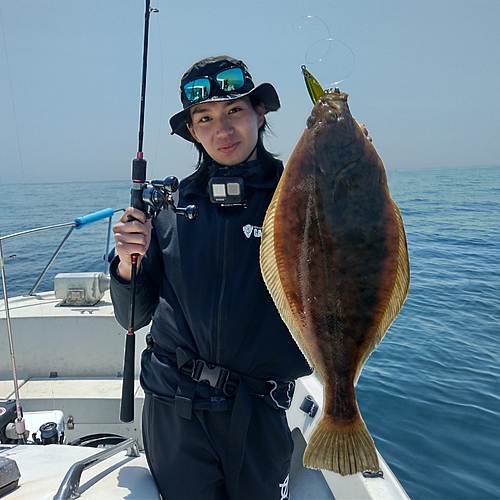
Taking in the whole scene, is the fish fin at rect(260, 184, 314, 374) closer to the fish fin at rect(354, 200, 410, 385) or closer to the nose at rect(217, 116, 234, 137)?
the fish fin at rect(354, 200, 410, 385)

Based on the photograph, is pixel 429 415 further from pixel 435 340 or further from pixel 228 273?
pixel 228 273

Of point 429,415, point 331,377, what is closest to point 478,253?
point 429,415

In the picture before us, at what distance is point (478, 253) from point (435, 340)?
7.00 m

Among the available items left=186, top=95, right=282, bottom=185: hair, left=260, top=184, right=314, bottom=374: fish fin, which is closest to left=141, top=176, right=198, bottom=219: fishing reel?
left=186, top=95, right=282, bottom=185: hair

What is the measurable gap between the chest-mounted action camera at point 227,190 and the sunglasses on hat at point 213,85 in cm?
43

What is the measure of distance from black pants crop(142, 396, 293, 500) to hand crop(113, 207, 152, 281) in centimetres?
78

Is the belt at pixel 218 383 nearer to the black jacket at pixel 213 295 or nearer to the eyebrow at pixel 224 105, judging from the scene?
the black jacket at pixel 213 295

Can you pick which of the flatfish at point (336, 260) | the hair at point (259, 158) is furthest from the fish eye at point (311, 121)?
the hair at point (259, 158)

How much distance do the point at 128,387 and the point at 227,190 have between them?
123 centimetres

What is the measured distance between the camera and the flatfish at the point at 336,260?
4.96ft

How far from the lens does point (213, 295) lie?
2127 millimetres

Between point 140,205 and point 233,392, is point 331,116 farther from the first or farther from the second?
point 233,392

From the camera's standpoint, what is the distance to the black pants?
204 centimetres

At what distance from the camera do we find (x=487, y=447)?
15.7 feet
